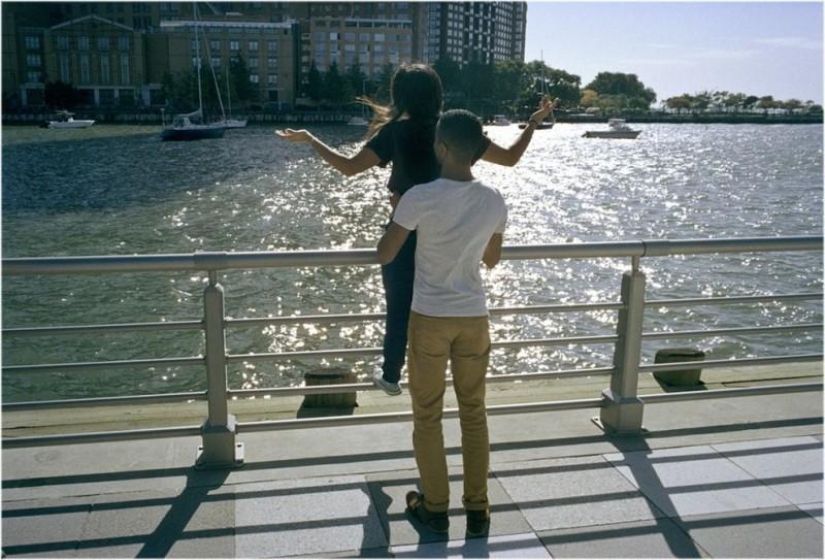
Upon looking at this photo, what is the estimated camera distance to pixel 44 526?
3.64 m

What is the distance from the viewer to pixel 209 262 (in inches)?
160

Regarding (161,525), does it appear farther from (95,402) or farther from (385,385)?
(385,385)

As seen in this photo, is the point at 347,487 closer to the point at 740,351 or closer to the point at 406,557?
the point at 406,557

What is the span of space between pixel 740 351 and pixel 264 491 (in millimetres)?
13738

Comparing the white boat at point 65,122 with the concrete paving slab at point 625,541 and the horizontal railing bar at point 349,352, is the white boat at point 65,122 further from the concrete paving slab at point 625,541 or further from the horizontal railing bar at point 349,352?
the concrete paving slab at point 625,541

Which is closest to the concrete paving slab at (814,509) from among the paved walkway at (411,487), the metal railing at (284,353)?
the paved walkway at (411,487)

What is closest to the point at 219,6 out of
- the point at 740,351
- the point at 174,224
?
the point at 174,224

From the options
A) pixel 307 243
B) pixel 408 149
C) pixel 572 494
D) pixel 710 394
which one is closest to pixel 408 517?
pixel 572 494

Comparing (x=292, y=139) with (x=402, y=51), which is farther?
(x=402, y=51)

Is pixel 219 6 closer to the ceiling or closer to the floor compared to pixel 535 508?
closer to the ceiling

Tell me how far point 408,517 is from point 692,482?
5.14 feet

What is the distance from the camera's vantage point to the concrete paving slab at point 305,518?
138 inches

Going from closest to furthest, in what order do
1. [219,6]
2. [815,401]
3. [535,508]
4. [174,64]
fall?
[535,508] < [815,401] < [174,64] < [219,6]

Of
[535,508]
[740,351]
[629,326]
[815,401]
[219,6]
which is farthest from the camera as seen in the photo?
[219,6]
